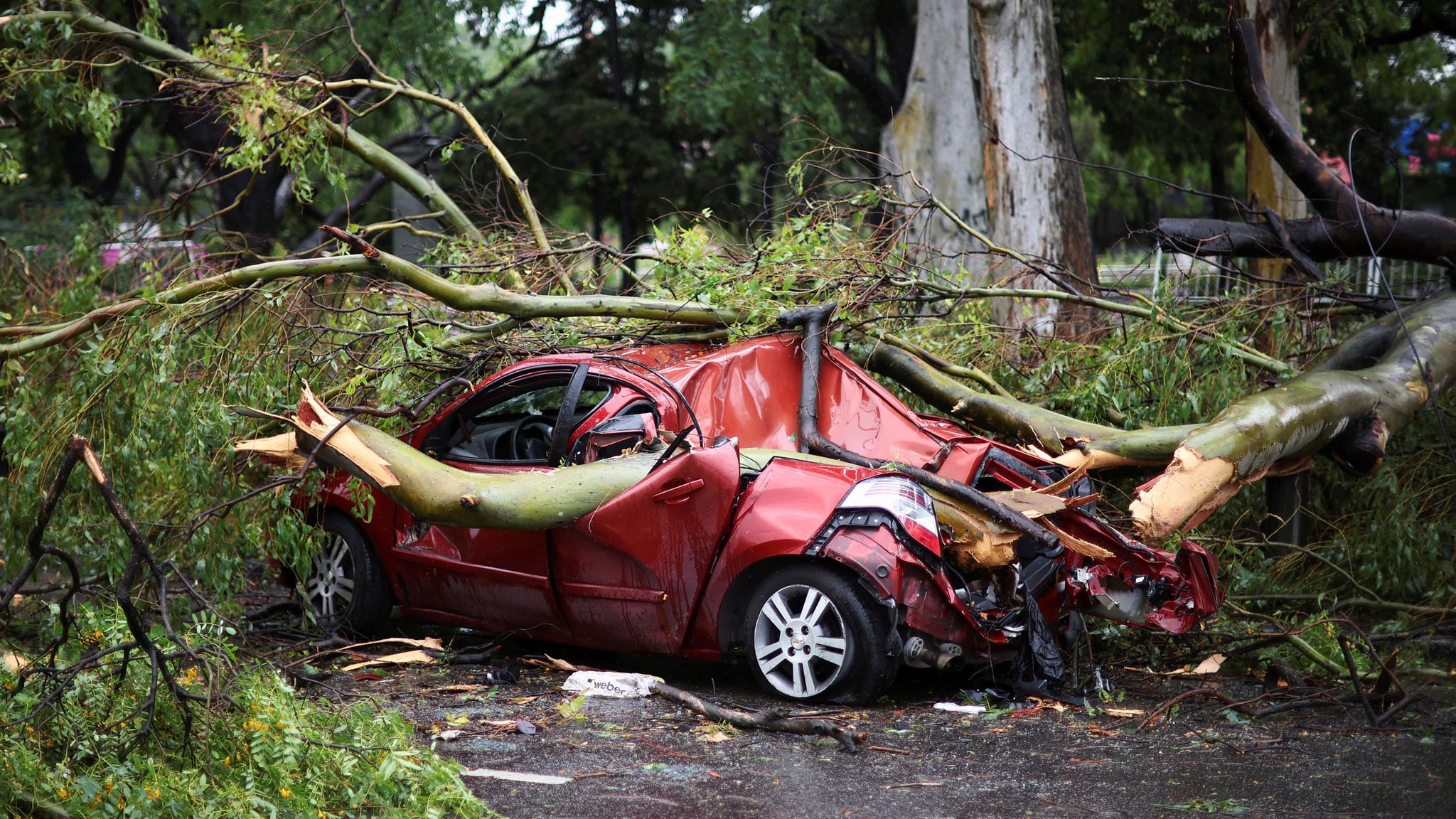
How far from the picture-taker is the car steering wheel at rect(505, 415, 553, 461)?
258 inches

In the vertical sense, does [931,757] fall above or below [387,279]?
below

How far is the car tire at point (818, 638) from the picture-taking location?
5355 mm

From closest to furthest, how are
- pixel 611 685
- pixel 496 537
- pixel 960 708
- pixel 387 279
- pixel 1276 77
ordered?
pixel 960 708, pixel 611 685, pixel 496 537, pixel 387 279, pixel 1276 77

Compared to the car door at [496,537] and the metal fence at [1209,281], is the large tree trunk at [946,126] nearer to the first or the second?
the metal fence at [1209,281]

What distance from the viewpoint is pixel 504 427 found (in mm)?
6668

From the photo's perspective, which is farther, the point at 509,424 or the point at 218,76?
the point at 218,76

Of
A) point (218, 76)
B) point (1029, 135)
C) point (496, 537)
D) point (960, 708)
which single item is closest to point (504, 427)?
point (496, 537)

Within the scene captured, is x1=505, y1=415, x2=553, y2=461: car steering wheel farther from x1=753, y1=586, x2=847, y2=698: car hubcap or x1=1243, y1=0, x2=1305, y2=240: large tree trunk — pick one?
x1=1243, y1=0, x2=1305, y2=240: large tree trunk

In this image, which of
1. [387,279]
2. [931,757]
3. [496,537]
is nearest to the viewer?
[931,757]

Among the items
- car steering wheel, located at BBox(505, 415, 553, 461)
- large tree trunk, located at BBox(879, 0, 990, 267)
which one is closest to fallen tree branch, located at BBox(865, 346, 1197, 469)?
car steering wheel, located at BBox(505, 415, 553, 461)

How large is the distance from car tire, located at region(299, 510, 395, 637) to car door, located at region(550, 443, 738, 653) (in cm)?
122

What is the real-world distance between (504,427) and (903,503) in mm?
2319

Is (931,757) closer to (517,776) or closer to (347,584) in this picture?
(517,776)

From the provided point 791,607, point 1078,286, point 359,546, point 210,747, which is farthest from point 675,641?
point 1078,286
